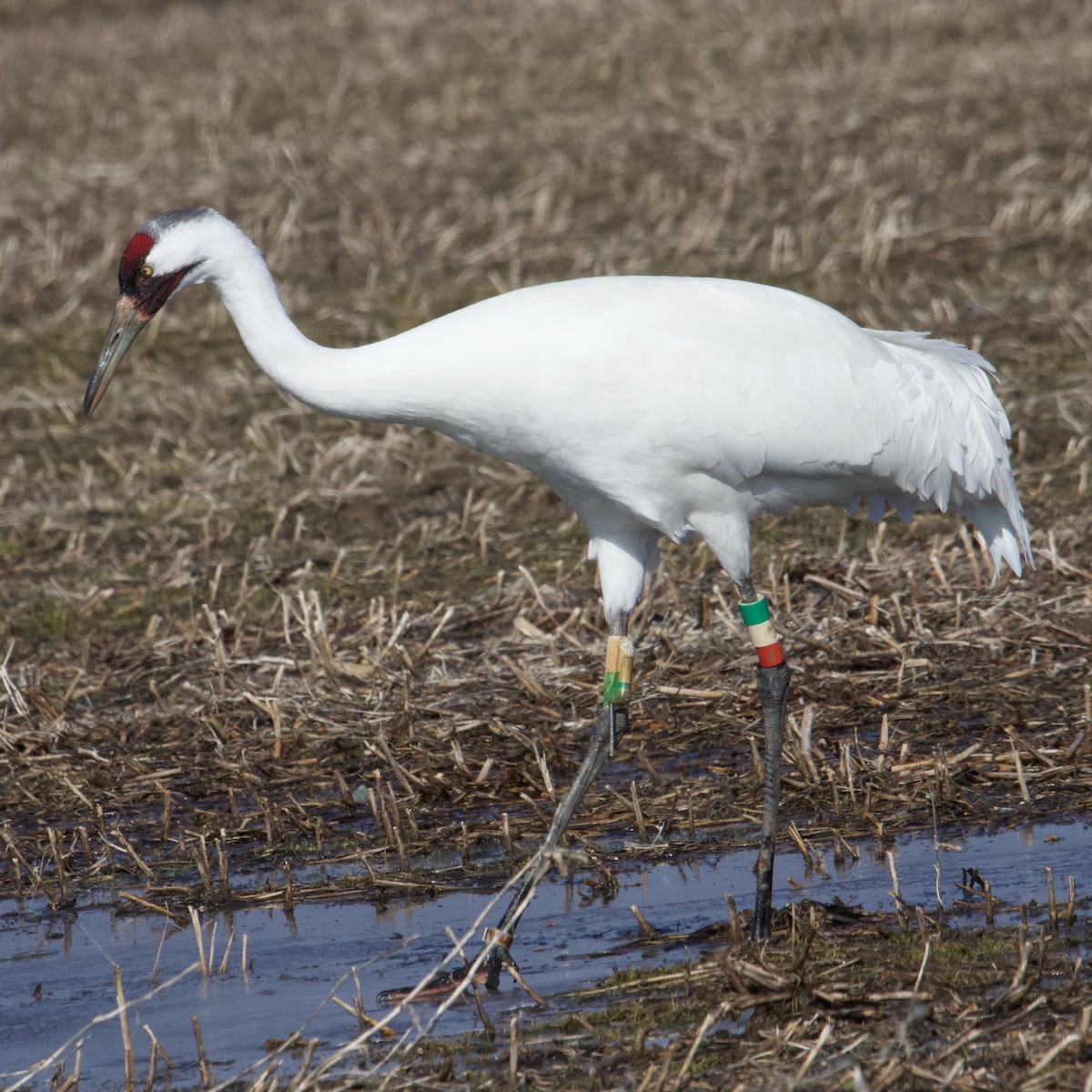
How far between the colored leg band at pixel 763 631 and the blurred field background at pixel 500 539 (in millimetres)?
375

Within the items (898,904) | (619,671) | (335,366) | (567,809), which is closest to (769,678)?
(619,671)

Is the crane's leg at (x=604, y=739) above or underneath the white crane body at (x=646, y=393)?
underneath

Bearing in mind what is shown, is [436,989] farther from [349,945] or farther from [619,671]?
[619,671]

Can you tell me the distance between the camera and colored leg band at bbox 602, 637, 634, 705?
449 cm

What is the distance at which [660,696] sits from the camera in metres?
5.35

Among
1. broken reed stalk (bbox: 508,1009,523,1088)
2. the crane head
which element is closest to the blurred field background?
broken reed stalk (bbox: 508,1009,523,1088)

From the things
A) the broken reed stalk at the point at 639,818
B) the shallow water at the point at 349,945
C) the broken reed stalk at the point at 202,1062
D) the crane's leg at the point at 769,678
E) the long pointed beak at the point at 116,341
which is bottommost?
the broken reed stalk at the point at 202,1062

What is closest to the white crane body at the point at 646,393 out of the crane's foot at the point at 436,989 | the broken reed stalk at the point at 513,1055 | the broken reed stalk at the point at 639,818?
the broken reed stalk at the point at 639,818

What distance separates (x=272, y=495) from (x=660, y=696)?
2400 millimetres

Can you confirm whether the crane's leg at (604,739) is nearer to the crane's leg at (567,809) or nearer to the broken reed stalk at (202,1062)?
the crane's leg at (567,809)

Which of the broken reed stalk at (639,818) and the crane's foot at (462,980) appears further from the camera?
the broken reed stalk at (639,818)

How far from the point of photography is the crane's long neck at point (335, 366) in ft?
13.2

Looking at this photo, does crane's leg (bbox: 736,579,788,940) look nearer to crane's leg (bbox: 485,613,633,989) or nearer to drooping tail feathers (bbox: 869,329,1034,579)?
crane's leg (bbox: 485,613,633,989)

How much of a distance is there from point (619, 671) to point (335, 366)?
43.4 inches
